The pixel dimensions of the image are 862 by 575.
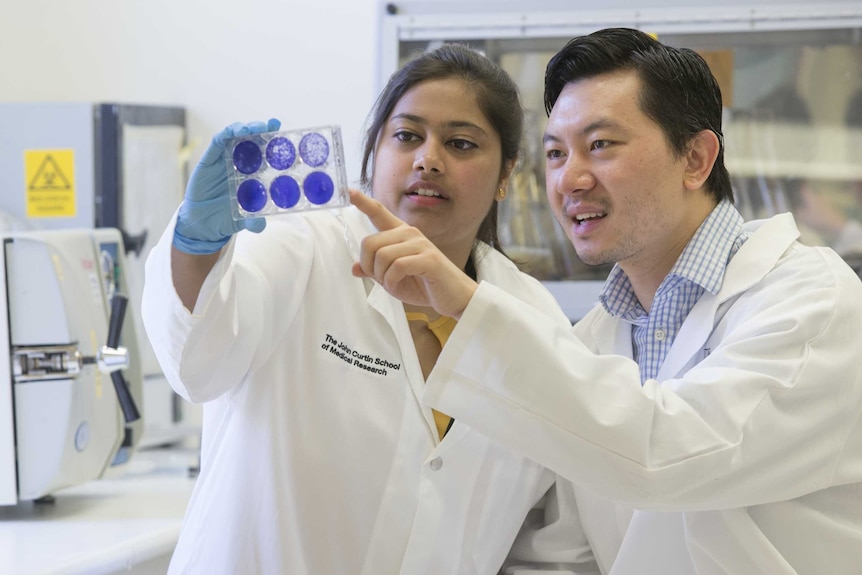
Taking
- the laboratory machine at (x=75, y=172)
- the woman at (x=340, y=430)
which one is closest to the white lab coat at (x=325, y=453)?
the woman at (x=340, y=430)

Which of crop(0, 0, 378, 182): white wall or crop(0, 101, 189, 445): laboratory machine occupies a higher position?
crop(0, 0, 378, 182): white wall

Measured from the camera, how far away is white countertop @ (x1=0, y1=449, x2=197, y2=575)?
1654mm

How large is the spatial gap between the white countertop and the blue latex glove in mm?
709

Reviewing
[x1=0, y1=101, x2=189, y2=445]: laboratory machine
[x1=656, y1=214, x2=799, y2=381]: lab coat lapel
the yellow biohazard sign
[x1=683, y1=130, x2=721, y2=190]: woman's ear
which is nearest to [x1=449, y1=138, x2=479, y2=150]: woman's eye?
[x1=683, y1=130, x2=721, y2=190]: woman's ear

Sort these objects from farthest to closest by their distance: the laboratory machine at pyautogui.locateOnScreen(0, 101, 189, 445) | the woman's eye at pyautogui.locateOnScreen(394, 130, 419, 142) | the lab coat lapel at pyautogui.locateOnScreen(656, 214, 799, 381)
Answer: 1. the laboratory machine at pyautogui.locateOnScreen(0, 101, 189, 445)
2. the woman's eye at pyautogui.locateOnScreen(394, 130, 419, 142)
3. the lab coat lapel at pyautogui.locateOnScreen(656, 214, 799, 381)

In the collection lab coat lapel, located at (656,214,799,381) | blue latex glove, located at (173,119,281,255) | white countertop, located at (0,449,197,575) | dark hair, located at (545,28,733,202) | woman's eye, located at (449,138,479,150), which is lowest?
white countertop, located at (0,449,197,575)

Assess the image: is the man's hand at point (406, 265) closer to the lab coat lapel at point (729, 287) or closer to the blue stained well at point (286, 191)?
the blue stained well at point (286, 191)

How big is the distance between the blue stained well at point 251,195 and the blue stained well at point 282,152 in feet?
0.10

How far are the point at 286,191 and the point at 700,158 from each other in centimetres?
68

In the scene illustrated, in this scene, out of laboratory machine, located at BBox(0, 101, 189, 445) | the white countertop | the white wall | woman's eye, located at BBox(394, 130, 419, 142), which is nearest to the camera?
woman's eye, located at BBox(394, 130, 419, 142)

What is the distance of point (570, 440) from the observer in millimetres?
1084

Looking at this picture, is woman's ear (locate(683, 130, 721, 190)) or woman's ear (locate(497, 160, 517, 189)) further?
woman's ear (locate(497, 160, 517, 189))

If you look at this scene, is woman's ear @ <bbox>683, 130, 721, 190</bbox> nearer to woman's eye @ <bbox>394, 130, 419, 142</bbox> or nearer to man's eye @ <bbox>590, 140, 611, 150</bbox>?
man's eye @ <bbox>590, 140, 611, 150</bbox>

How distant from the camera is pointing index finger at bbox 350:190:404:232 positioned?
1.08m
